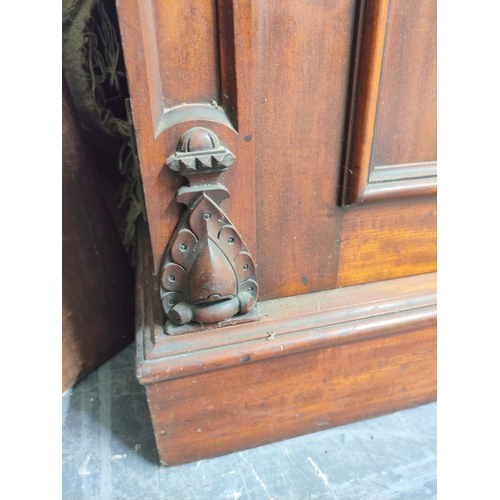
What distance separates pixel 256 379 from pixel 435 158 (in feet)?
1.37

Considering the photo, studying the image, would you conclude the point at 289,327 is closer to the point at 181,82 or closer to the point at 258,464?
the point at 258,464

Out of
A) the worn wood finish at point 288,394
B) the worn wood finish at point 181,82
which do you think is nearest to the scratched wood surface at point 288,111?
the worn wood finish at point 181,82

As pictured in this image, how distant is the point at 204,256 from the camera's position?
483 millimetres

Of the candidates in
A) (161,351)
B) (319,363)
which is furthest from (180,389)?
(319,363)

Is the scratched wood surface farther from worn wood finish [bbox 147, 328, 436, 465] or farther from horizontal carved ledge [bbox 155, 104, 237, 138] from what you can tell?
worn wood finish [bbox 147, 328, 436, 465]

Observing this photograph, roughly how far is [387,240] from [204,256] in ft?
1.01

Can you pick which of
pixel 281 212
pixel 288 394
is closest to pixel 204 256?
pixel 281 212

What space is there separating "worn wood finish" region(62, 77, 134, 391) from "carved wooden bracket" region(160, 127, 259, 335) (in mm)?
261

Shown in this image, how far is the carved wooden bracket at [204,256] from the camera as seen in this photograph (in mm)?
441

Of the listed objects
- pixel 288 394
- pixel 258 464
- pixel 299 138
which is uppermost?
pixel 299 138

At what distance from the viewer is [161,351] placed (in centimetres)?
52

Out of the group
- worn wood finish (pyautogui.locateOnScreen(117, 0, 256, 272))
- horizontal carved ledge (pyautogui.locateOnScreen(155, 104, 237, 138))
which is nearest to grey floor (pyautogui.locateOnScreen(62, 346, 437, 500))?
worn wood finish (pyautogui.locateOnScreen(117, 0, 256, 272))

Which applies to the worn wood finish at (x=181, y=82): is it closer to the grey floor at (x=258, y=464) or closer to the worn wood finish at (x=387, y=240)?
the worn wood finish at (x=387, y=240)

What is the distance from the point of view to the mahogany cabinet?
0.44 meters
